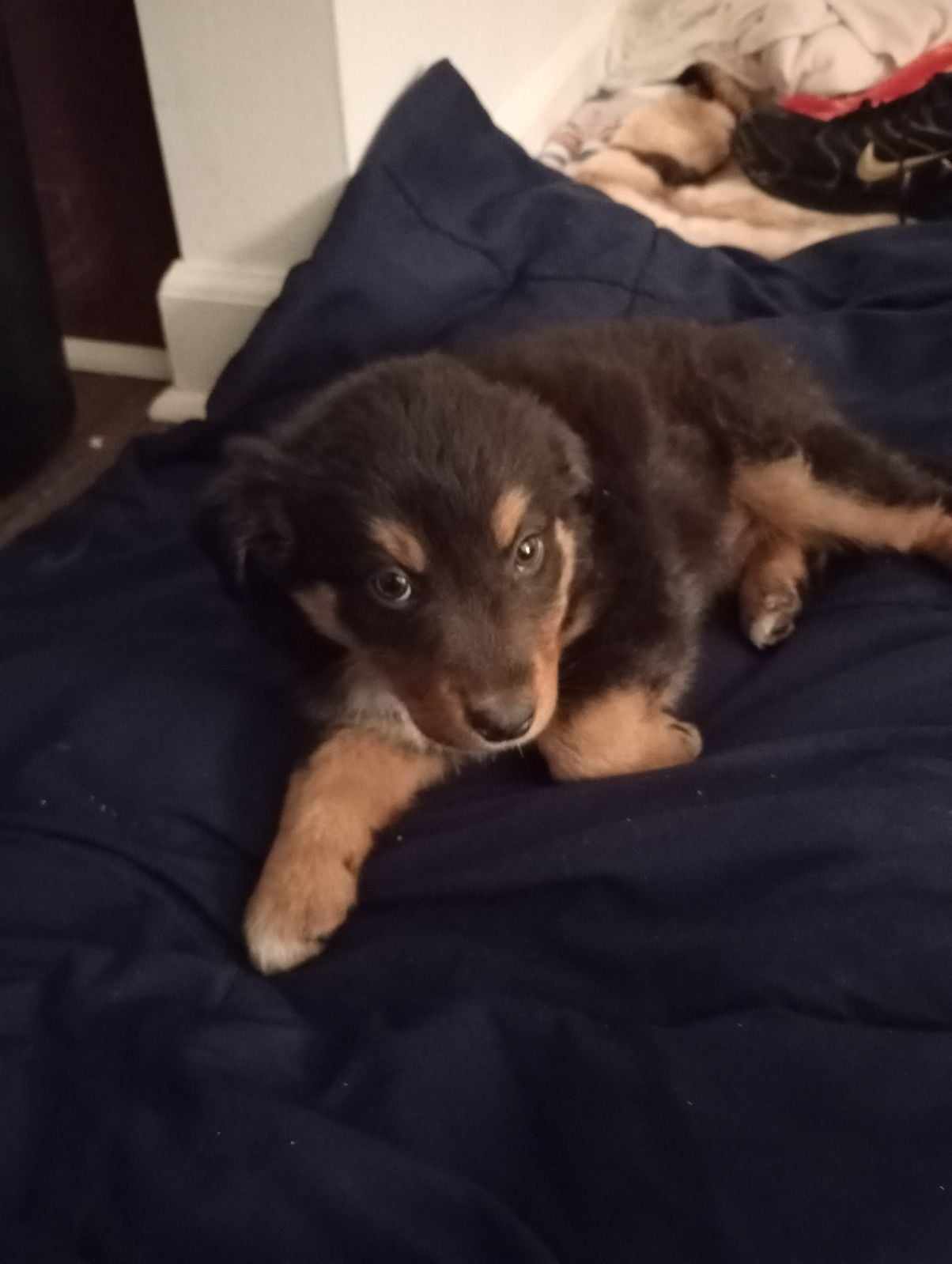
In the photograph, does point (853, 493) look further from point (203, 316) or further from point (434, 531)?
point (203, 316)

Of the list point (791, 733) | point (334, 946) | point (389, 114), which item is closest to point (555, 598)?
point (791, 733)

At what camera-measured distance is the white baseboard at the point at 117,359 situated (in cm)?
323

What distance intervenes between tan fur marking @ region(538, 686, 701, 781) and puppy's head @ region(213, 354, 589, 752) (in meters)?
0.13

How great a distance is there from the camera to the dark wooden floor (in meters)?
2.85

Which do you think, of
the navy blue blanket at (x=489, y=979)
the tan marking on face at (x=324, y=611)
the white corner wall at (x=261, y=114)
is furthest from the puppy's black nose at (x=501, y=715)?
the white corner wall at (x=261, y=114)

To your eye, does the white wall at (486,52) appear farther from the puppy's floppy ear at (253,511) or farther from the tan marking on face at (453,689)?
the tan marking on face at (453,689)

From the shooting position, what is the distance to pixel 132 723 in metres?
1.89

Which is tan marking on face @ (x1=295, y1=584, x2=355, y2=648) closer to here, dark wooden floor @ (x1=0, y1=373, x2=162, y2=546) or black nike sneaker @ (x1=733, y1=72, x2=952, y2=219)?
dark wooden floor @ (x1=0, y1=373, x2=162, y2=546)

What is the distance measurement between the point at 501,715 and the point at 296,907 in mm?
366

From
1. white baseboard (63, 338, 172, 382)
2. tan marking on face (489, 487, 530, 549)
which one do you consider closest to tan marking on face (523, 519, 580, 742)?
tan marking on face (489, 487, 530, 549)

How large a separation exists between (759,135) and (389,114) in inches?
42.7

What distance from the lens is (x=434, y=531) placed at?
1.56m

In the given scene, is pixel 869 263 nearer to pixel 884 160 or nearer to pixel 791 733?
pixel 884 160

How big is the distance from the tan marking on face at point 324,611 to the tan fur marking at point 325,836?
176mm
